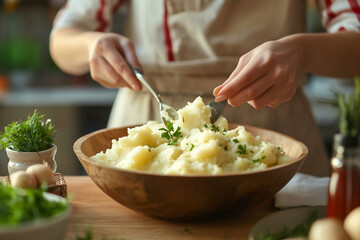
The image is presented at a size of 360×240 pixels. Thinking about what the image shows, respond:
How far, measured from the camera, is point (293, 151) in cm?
112

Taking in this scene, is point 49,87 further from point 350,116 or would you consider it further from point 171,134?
point 350,116

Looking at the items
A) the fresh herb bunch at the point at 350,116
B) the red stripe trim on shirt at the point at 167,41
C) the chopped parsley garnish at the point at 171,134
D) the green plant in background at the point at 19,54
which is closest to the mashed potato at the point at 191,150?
the chopped parsley garnish at the point at 171,134

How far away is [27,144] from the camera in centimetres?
113

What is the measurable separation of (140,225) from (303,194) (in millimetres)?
423

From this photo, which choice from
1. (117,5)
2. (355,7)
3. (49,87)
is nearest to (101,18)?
(117,5)

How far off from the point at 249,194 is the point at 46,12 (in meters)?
2.97

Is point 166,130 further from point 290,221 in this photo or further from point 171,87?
point 171,87

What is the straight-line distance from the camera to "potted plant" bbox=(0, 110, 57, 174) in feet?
3.63

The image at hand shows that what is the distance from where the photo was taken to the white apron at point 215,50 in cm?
162

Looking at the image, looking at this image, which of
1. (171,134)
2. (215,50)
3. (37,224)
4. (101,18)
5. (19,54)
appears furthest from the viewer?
(19,54)

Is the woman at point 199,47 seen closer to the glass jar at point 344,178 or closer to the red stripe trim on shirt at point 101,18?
the red stripe trim on shirt at point 101,18

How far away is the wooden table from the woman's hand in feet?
0.93

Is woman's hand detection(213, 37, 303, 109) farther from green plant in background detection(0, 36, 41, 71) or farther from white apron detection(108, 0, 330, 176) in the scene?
green plant in background detection(0, 36, 41, 71)

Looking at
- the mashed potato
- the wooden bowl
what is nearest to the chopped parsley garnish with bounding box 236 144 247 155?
the mashed potato
